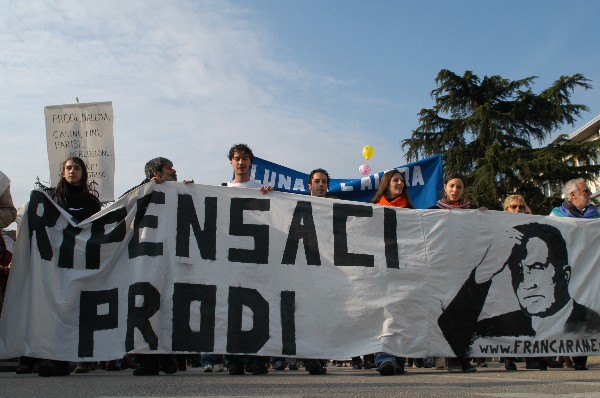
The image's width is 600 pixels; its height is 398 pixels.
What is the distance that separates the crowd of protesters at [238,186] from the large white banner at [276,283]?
139mm

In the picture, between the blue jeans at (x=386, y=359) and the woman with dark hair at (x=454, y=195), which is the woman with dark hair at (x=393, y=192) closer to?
the woman with dark hair at (x=454, y=195)

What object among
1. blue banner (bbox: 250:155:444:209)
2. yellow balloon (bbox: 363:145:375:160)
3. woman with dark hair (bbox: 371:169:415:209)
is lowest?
woman with dark hair (bbox: 371:169:415:209)

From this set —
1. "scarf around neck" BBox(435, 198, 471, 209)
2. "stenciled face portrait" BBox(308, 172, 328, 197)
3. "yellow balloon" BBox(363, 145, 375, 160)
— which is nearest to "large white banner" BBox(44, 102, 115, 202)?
"stenciled face portrait" BBox(308, 172, 328, 197)

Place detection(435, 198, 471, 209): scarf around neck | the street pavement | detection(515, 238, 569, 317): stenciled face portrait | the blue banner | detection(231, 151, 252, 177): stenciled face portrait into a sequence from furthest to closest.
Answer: the blue banner, detection(435, 198, 471, 209): scarf around neck, detection(231, 151, 252, 177): stenciled face portrait, detection(515, 238, 569, 317): stenciled face portrait, the street pavement

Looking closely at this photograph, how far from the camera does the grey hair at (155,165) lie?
7055mm

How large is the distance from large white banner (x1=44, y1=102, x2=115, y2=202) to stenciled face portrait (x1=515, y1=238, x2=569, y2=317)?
4855 mm

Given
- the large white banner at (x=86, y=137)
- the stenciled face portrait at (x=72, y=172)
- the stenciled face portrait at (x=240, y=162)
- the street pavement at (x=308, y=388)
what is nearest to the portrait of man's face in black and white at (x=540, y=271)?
the street pavement at (x=308, y=388)

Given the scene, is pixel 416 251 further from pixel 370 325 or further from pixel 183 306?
pixel 183 306

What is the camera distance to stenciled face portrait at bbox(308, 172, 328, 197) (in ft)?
25.2

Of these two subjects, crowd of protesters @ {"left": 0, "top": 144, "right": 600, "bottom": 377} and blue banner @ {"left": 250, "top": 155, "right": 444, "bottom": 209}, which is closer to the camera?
crowd of protesters @ {"left": 0, "top": 144, "right": 600, "bottom": 377}

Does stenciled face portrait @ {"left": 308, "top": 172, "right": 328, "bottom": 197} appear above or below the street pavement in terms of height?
above

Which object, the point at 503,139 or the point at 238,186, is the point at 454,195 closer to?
the point at 238,186

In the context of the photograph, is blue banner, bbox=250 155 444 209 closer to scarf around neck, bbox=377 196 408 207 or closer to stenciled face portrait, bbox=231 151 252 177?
scarf around neck, bbox=377 196 408 207

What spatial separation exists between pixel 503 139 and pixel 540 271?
25706mm
